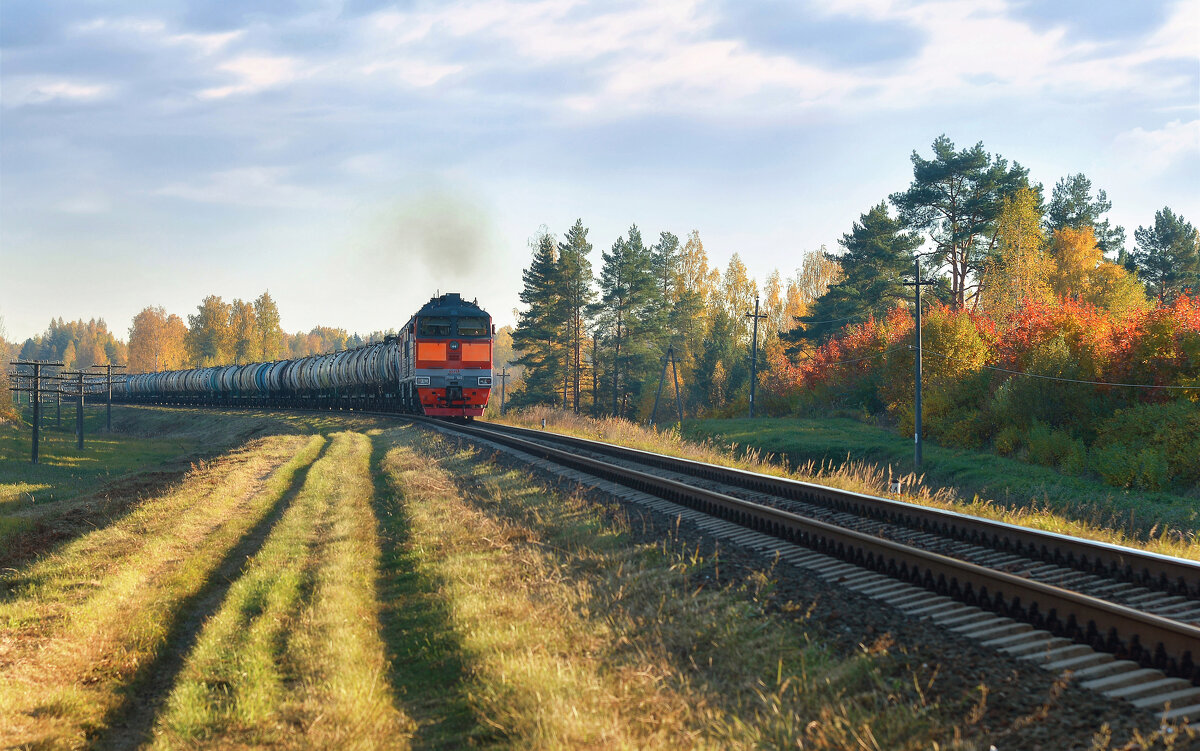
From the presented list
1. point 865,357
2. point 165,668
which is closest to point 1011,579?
point 165,668

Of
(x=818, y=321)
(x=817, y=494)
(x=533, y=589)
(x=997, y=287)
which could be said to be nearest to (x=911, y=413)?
(x=997, y=287)

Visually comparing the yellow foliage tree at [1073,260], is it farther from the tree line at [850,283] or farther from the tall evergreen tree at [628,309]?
the tall evergreen tree at [628,309]

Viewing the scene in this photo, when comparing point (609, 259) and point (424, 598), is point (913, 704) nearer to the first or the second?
point (424, 598)

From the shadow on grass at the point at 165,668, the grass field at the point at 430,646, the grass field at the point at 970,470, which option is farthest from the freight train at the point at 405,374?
the shadow on grass at the point at 165,668

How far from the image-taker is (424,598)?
27.1 ft

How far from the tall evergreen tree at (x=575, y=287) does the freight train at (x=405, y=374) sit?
20993 millimetres

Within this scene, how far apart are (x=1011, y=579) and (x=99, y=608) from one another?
28.4ft

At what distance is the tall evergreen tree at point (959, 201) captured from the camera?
5350 cm

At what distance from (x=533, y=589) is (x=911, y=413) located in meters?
33.5

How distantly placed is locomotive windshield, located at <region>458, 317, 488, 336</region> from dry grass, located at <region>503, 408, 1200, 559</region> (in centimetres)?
514

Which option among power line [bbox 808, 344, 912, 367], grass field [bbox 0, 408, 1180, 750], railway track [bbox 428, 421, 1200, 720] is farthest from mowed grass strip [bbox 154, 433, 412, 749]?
power line [bbox 808, 344, 912, 367]

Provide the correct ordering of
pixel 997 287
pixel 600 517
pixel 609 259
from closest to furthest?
pixel 600 517, pixel 997 287, pixel 609 259

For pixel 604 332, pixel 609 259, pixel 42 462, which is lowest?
pixel 42 462

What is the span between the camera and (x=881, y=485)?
15.8m
